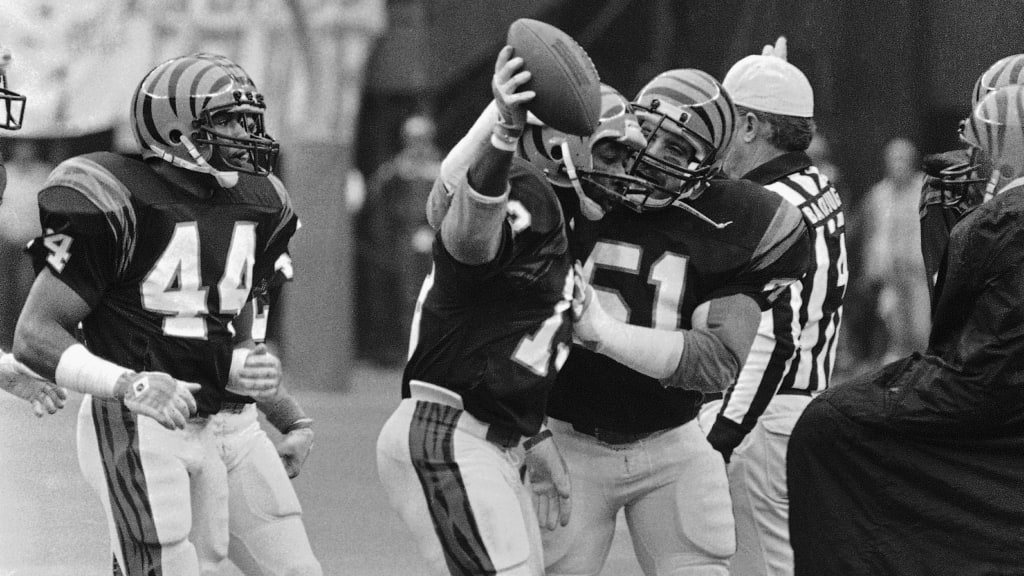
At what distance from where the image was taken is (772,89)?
5.08 m

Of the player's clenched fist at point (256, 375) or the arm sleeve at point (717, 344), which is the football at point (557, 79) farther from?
the player's clenched fist at point (256, 375)

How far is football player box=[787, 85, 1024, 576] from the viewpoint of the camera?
364 cm

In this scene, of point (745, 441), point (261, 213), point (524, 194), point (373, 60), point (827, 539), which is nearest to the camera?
point (524, 194)

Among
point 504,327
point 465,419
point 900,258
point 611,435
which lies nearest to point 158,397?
point 465,419

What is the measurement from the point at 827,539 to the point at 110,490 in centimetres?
174

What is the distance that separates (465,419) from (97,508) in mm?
3775

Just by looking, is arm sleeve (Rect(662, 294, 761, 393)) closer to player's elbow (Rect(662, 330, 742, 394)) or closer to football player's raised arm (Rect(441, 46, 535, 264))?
player's elbow (Rect(662, 330, 742, 394))

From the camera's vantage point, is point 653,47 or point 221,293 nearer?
point 221,293

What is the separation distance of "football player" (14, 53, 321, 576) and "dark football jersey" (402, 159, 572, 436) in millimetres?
599

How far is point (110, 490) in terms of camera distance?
Result: 400 cm

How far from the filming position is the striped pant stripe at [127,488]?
3930 millimetres

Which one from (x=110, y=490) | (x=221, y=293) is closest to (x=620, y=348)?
(x=221, y=293)

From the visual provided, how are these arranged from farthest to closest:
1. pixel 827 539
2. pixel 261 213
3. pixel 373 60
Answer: pixel 373 60 < pixel 261 213 < pixel 827 539

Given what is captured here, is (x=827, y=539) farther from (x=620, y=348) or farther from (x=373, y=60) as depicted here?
(x=373, y=60)
